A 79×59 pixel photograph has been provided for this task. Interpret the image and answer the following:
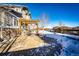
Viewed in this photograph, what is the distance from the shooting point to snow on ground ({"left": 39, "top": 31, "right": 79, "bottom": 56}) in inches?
166

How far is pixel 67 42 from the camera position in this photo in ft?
14.0

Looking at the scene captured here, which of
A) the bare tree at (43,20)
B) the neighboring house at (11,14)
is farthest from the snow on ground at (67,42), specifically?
the neighboring house at (11,14)

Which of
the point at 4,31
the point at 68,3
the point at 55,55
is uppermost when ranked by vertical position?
the point at 68,3

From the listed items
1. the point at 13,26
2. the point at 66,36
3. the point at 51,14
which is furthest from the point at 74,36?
the point at 13,26

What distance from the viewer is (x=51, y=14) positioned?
13.9ft

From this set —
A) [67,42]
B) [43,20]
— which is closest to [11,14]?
[43,20]

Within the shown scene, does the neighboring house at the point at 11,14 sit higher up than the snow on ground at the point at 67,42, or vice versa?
the neighboring house at the point at 11,14

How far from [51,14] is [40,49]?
0.49 metres

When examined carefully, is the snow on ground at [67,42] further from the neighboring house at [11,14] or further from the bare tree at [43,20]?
the neighboring house at [11,14]

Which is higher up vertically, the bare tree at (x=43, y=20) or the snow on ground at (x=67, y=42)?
the bare tree at (x=43, y=20)

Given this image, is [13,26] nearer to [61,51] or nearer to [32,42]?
[32,42]

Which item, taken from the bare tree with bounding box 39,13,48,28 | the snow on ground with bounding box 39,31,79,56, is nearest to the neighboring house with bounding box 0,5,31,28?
the bare tree with bounding box 39,13,48,28

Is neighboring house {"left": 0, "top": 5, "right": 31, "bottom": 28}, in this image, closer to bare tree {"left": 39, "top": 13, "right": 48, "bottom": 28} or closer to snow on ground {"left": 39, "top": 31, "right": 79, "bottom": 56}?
bare tree {"left": 39, "top": 13, "right": 48, "bottom": 28}

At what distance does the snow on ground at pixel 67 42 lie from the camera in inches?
166
